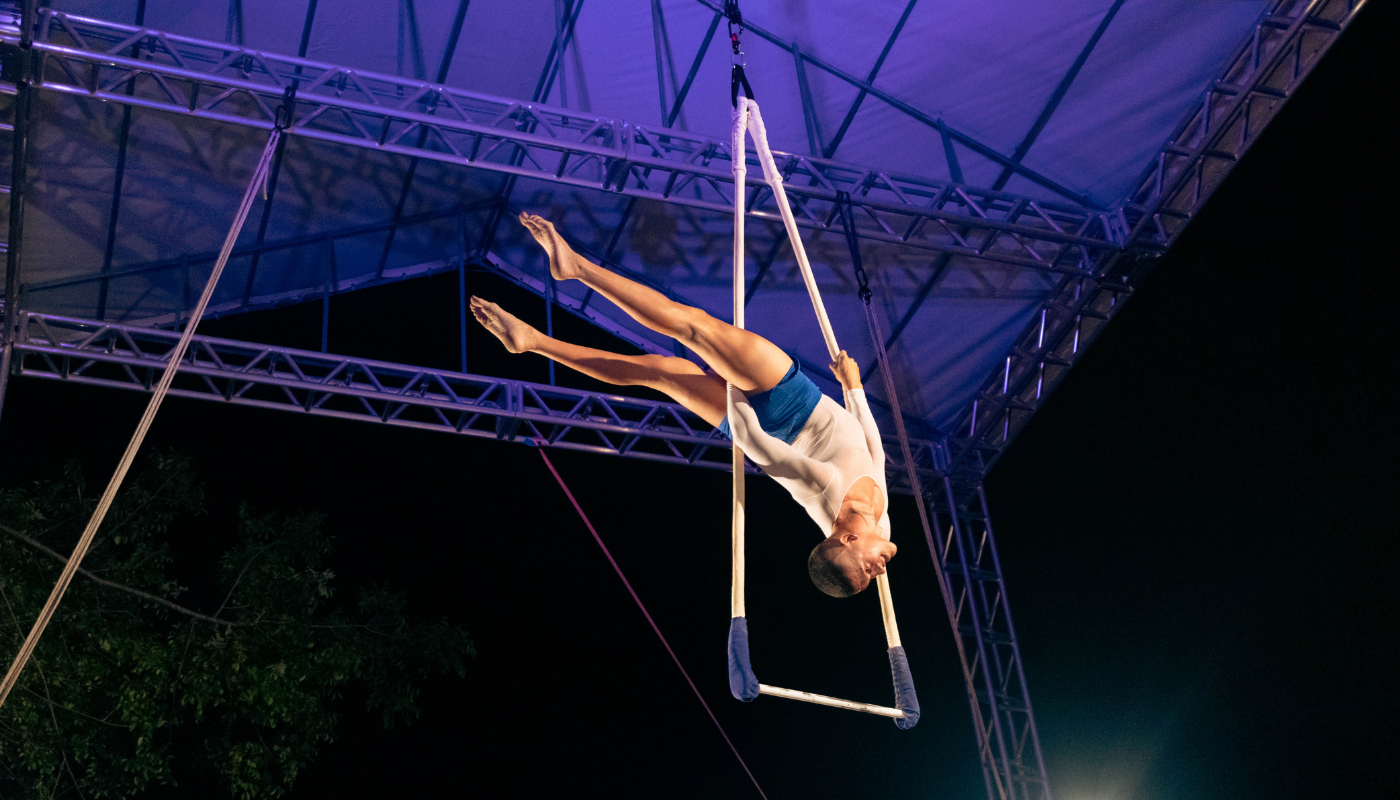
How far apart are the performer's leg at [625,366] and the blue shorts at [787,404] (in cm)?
13

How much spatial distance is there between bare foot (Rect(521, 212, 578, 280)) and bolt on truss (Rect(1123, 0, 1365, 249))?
4.03 metres

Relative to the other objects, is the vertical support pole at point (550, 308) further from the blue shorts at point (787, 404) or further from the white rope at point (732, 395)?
the blue shorts at point (787, 404)

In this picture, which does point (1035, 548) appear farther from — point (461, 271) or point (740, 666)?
point (740, 666)

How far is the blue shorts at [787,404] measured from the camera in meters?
4.04

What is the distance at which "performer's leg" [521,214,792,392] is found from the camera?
12.3ft

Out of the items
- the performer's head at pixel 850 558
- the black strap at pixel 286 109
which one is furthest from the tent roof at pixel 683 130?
the performer's head at pixel 850 558

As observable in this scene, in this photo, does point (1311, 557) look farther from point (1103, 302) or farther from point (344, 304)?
point (344, 304)

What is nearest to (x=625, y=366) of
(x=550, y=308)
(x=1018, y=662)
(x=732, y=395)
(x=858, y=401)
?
(x=732, y=395)

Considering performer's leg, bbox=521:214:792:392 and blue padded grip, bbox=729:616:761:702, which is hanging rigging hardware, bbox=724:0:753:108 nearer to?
performer's leg, bbox=521:214:792:392

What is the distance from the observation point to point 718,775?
25.0 feet

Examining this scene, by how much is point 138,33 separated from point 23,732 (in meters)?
3.90

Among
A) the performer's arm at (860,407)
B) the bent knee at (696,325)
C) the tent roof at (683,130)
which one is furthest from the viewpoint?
the tent roof at (683,130)

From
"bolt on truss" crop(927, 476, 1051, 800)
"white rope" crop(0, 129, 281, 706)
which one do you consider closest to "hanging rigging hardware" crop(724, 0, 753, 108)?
"white rope" crop(0, 129, 281, 706)

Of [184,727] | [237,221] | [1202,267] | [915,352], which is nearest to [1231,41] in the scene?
[1202,267]
